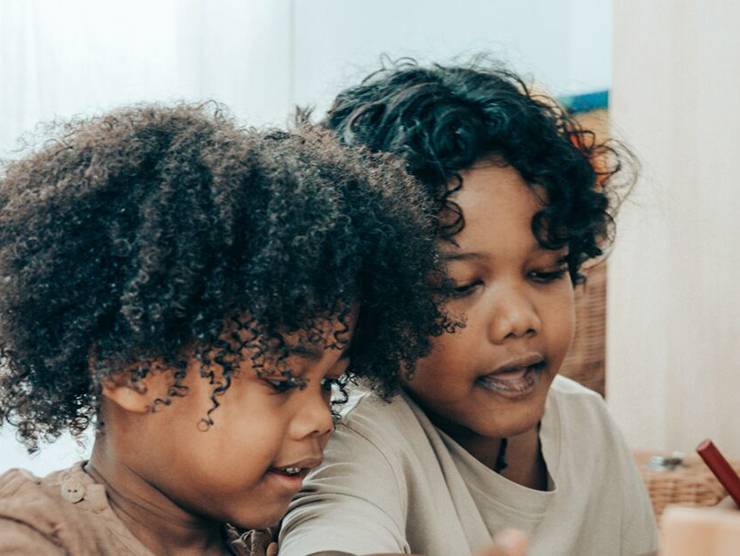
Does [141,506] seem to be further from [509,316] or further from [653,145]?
[653,145]

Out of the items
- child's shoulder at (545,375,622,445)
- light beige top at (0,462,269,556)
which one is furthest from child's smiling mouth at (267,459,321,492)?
child's shoulder at (545,375,622,445)

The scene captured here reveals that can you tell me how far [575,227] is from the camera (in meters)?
0.98

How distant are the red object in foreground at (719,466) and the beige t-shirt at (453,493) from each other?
0.21 meters

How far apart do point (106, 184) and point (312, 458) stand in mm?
247

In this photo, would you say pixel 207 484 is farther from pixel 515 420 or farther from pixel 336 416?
pixel 515 420

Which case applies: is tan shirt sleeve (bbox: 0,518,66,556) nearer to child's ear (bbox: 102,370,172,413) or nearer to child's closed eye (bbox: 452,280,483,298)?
child's ear (bbox: 102,370,172,413)

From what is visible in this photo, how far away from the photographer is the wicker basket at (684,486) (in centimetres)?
129

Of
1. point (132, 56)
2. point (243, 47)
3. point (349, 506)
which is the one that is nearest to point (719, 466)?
point (349, 506)

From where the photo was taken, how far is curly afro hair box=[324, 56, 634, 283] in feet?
3.09

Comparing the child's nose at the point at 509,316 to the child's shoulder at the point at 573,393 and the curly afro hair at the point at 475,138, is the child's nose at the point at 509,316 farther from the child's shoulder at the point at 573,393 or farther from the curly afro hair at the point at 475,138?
the child's shoulder at the point at 573,393

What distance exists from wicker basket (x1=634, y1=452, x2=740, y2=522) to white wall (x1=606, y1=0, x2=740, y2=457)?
0.17m

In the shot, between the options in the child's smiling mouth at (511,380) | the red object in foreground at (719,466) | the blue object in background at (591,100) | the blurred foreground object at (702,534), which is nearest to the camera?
the blurred foreground object at (702,534)

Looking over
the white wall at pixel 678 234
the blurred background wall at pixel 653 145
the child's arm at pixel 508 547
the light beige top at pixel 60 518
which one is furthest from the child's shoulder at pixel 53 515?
the white wall at pixel 678 234

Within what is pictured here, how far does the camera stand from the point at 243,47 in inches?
80.7
